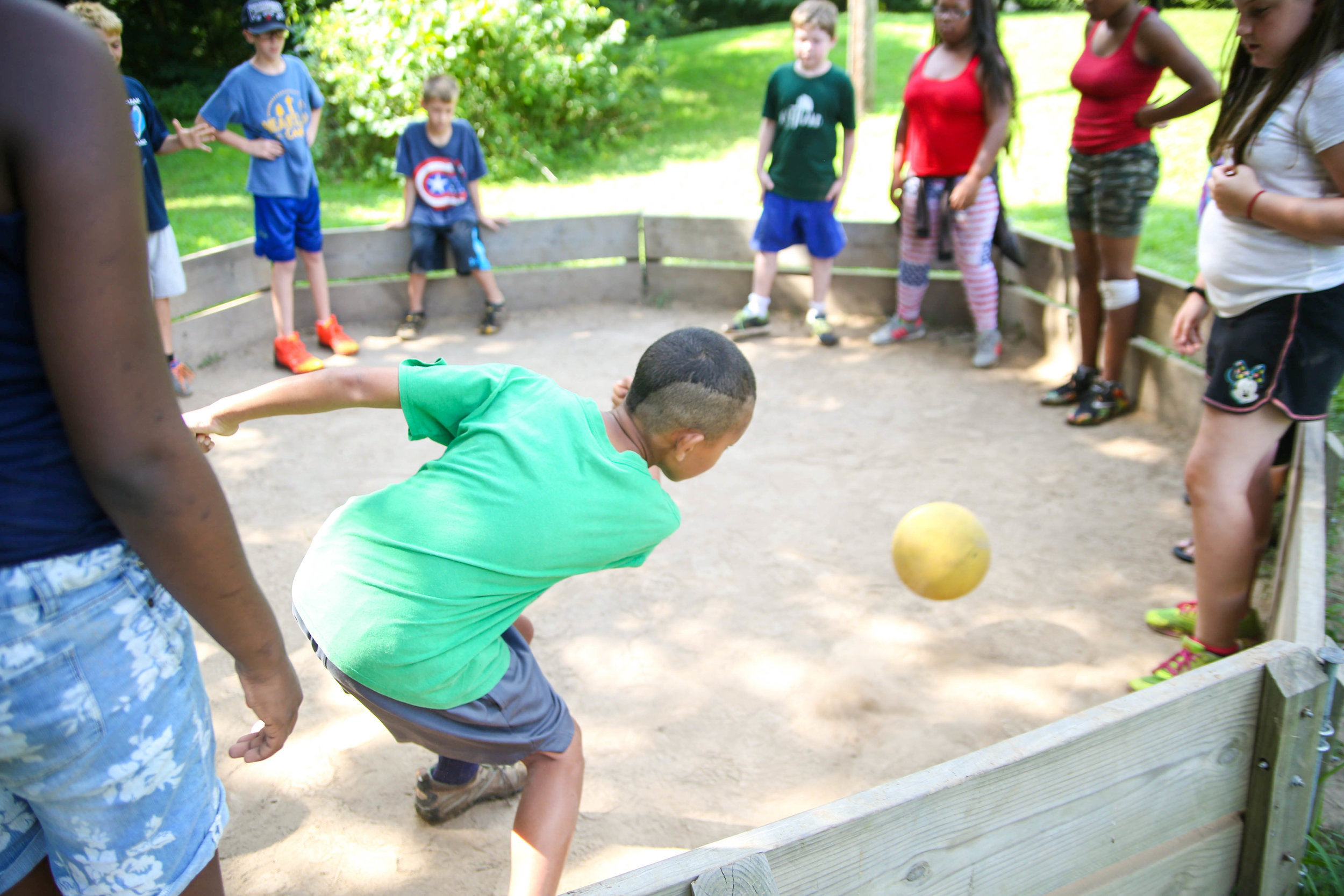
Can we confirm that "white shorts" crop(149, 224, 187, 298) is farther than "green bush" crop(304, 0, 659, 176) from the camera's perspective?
No

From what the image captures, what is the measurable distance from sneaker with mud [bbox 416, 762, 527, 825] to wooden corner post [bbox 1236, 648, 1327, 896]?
1707 mm

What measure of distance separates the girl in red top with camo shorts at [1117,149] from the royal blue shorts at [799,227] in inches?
70.2

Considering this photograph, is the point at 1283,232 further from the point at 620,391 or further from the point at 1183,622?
the point at 620,391

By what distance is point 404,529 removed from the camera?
1.83m

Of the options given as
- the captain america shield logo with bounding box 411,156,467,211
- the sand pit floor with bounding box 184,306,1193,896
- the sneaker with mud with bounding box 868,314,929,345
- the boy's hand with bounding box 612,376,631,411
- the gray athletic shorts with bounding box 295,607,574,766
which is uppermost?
the captain america shield logo with bounding box 411,156,467,211

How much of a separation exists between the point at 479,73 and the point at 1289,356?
33.3 feet

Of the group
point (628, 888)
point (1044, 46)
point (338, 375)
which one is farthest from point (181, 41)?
point (628, 888)

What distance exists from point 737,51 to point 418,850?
16.7m

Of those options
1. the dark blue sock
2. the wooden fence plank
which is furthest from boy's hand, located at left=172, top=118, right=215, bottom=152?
the wooden fence plank

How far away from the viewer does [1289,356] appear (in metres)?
2.64

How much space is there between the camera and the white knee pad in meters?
4.88

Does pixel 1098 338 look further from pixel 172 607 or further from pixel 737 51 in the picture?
pixel 737 51

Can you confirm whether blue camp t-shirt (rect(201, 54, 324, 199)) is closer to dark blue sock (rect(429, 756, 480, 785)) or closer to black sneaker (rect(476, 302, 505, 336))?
black sneaker (rect(476, 302, 505, 336))

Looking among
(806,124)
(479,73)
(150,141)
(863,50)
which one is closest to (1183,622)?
(806,124)
